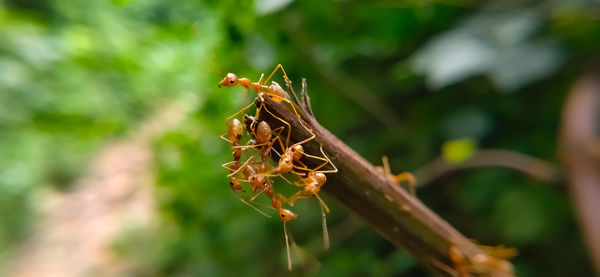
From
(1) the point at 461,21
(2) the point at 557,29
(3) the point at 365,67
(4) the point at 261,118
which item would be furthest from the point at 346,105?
(4) the point at 261,118

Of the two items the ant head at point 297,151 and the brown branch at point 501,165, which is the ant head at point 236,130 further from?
the brown branch at point 501,165

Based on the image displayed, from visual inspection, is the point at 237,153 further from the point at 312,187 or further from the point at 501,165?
the point at 501,165

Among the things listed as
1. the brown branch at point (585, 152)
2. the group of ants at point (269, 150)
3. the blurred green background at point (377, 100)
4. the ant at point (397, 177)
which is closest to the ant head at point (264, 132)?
the group of ants at point (269, 150)

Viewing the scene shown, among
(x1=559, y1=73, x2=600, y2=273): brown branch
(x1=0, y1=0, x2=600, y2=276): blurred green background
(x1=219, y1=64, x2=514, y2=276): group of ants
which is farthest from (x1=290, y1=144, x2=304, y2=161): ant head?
(x1=559, y1=73, x2=600, y2=273): brown branch

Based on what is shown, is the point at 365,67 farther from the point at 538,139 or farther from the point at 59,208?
the point at 59,208

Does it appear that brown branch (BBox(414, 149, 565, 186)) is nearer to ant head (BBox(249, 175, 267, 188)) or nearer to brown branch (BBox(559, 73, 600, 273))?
brown branch (BBox(559, 73, 600, 273))

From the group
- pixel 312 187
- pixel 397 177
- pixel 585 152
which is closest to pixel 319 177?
pixel 312 187

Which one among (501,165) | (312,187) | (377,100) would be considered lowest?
(501,165)
